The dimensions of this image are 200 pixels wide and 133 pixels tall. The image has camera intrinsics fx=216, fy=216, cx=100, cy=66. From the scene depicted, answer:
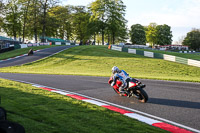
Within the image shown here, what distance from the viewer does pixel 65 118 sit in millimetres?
5793

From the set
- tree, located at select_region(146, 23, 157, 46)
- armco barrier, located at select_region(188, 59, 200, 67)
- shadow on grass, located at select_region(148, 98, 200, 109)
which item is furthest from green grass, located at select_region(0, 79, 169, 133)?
tree, located at select_region(146, 23, 157, 46)

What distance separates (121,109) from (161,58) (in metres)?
26.2

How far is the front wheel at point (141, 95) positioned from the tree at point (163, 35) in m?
108

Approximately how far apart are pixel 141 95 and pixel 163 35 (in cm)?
11430

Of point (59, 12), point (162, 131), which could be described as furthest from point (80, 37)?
point (162, 131)

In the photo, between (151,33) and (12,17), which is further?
(151,33)

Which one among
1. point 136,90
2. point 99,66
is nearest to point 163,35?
point 99,66

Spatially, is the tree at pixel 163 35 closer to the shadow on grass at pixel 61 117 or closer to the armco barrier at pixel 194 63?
the armco barrier at pixel 194 63

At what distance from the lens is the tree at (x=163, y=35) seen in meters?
114

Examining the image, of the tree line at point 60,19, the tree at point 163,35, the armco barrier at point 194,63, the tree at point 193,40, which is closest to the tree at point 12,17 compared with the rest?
the tree line at point 60,19

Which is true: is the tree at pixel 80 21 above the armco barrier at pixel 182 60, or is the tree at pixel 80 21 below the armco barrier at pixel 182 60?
above

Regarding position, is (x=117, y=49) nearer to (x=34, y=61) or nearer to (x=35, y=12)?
(x=34, y=61)

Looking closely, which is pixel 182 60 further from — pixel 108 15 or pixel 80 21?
pixel 80 21

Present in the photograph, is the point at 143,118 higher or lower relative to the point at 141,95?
lower
